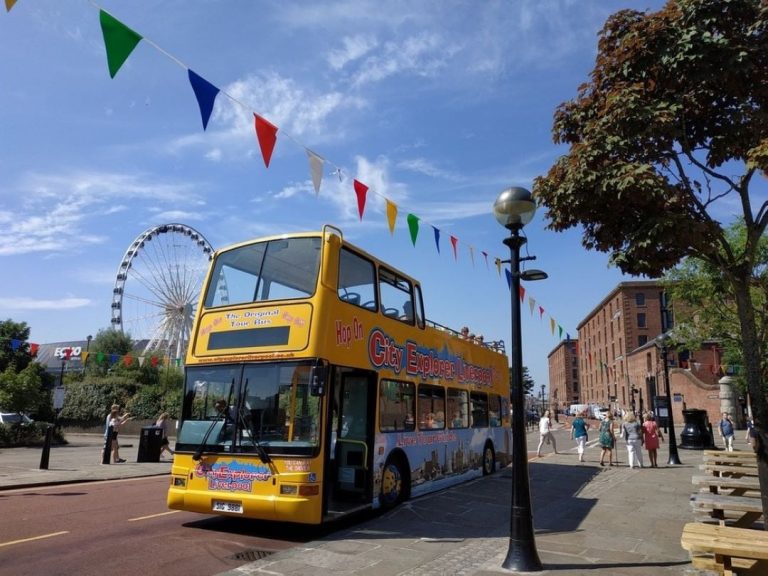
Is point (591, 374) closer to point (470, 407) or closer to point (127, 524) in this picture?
point (470, 407)

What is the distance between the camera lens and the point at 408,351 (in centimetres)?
1091

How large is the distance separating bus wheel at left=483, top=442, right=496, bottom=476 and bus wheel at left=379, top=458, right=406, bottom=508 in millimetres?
5179

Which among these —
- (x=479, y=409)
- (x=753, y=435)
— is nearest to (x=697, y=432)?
(x=753, y=435)

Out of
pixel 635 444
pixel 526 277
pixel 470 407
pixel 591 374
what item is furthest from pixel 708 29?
pixel 591 374

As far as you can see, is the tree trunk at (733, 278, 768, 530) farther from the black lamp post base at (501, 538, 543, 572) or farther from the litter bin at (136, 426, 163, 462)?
the litter bin at (136, 426, 163, 462)

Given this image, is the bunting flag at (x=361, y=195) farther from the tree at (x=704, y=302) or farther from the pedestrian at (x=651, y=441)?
the tree at (x=704, y=302)

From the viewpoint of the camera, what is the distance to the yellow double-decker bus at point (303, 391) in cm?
773

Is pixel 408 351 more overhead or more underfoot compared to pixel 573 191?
more underfoot

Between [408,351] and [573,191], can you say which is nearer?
[573,191]

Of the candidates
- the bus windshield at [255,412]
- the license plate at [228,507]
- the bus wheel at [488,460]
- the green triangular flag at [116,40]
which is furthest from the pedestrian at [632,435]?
the green triangular flag at [116,40]

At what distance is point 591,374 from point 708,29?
104 meters

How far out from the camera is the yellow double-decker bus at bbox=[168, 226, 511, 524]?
7.73 m

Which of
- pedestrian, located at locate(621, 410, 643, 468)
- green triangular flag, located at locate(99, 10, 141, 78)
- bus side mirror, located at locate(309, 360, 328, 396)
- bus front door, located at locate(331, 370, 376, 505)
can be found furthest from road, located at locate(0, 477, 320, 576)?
pedestrian, located at locate(621, 410, 643, 468)

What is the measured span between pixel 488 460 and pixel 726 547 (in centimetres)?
1114
